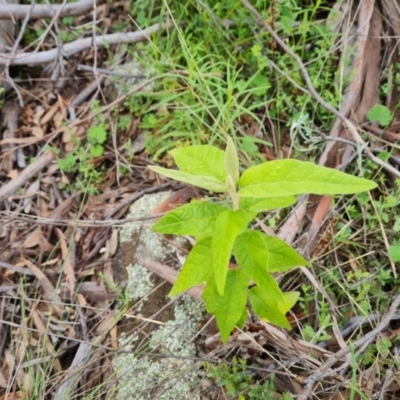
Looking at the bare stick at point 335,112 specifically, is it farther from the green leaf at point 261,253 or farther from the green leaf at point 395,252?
the green leaf at point 261,253

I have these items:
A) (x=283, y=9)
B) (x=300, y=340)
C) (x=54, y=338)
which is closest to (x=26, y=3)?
(x=283, y=9)

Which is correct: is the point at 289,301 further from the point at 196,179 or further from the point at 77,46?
the point at 77,46

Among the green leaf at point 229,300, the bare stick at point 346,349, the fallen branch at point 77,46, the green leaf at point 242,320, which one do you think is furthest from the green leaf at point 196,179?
the fallen branch at point 77,46

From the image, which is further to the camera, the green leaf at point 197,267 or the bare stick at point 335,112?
the bare stick at point 335,112

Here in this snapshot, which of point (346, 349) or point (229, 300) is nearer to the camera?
point (229, 300)

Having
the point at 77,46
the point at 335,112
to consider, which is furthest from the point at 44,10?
the point at 335,112

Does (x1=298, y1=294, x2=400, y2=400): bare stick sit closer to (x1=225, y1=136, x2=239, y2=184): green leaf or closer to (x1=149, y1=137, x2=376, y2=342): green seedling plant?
(x1=149, y1=137, x2=376, y2=342): green seedling plant
